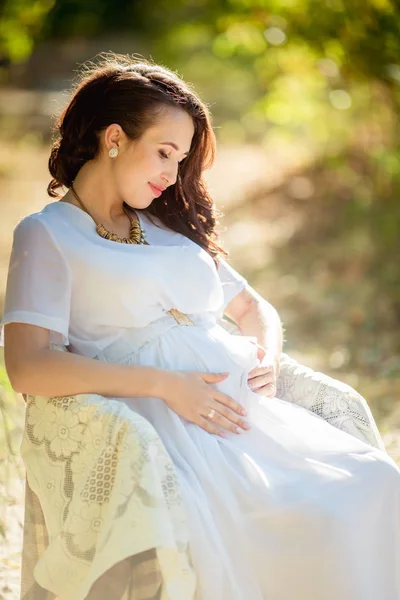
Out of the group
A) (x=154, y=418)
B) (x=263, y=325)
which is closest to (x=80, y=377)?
(x=154, y=418)

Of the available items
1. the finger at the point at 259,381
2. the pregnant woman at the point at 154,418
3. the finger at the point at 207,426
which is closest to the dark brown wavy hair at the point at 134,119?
the pregnant woman at the point at 154,418

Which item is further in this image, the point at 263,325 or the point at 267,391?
the point at 263,325

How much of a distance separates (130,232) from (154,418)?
24.4 inches

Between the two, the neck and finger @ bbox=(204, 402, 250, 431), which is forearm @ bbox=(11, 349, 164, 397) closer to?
finger @ bbox=(204, 402, 250, 431)

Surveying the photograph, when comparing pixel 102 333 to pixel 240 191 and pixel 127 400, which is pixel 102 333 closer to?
pixel 127 400

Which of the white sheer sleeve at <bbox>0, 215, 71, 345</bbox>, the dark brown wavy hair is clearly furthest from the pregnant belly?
the dark brown wavy hair

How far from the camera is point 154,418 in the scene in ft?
7.39

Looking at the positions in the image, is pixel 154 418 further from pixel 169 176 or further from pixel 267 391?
pixel 169 176

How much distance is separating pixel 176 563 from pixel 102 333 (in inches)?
28.7

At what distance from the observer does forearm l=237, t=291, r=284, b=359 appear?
272 cm

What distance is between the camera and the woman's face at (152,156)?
2.44 metres

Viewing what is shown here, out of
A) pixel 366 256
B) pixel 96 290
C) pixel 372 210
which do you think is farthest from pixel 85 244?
pixel 372 210

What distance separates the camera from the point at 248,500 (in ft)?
6.95

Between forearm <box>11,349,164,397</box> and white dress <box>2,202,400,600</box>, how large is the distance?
60mm
